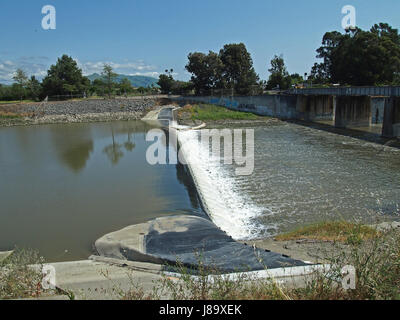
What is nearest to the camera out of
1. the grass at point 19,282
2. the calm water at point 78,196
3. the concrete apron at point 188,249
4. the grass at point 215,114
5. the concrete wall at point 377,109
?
the grass at point 19,282

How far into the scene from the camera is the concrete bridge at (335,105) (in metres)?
26.7

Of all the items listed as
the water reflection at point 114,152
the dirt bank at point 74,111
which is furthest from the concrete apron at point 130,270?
the dirt bank at point 74,111

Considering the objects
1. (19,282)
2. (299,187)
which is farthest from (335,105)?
(19,282)

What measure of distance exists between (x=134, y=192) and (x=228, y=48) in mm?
49505

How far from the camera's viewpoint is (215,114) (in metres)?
43.0

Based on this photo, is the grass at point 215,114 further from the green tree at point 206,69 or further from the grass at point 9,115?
the grass at point 9,115

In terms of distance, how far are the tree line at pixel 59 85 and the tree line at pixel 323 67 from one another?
12165mm

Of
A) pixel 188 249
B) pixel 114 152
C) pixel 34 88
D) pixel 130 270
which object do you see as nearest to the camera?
pixel 130 270

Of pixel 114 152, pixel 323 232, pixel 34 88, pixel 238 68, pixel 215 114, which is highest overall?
pixel 238 68

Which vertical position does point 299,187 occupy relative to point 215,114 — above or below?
below

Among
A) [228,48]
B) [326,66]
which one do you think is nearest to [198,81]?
[228,48]

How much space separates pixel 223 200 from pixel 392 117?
20.5 metres

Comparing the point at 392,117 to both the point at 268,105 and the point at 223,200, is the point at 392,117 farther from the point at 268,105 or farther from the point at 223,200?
the point at 223,200

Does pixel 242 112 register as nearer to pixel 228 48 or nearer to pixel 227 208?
pixel 228 48
